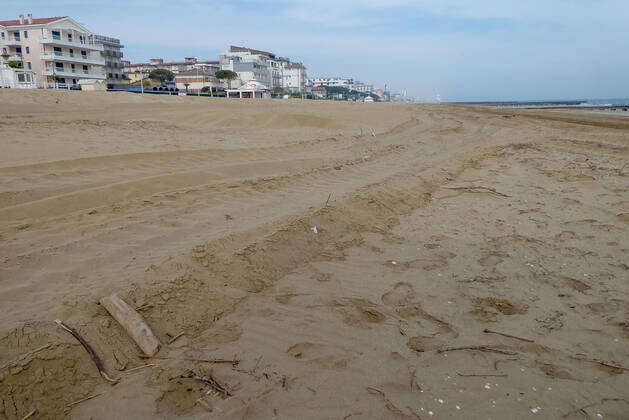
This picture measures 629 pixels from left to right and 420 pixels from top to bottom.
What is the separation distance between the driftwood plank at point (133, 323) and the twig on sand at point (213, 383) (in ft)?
1.14

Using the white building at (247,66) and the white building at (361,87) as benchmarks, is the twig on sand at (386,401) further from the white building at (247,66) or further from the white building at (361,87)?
the white building at (361,87)

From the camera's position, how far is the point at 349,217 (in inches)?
211

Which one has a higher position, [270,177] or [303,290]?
[270,177]

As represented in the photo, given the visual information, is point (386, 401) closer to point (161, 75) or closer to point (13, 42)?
point (13, 42)

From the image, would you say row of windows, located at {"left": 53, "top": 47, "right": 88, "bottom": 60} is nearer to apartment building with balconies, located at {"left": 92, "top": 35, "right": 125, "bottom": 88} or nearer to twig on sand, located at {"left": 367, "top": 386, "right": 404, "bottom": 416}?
apartment building with balconies, located at {"left": 92, "top": 35, "right": 125, "bottom": 88}

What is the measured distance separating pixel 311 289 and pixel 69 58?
52065 millimetres

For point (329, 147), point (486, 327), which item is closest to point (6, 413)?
point (486, 327)

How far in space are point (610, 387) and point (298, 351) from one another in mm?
1911

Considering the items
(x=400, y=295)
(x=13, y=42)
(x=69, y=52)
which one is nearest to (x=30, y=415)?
(x=400, y=295)

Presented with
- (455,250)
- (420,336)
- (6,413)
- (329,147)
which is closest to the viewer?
(6,413)

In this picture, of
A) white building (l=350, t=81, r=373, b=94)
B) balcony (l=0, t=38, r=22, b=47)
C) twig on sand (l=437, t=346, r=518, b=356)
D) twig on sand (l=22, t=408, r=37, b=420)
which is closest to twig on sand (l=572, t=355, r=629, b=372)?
twig on sand (l=437, t=346, r=518, b=356)

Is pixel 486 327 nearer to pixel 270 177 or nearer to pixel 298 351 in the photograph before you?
pixel 298 351

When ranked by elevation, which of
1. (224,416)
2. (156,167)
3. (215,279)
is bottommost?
(224,416)

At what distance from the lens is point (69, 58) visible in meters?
45.0
